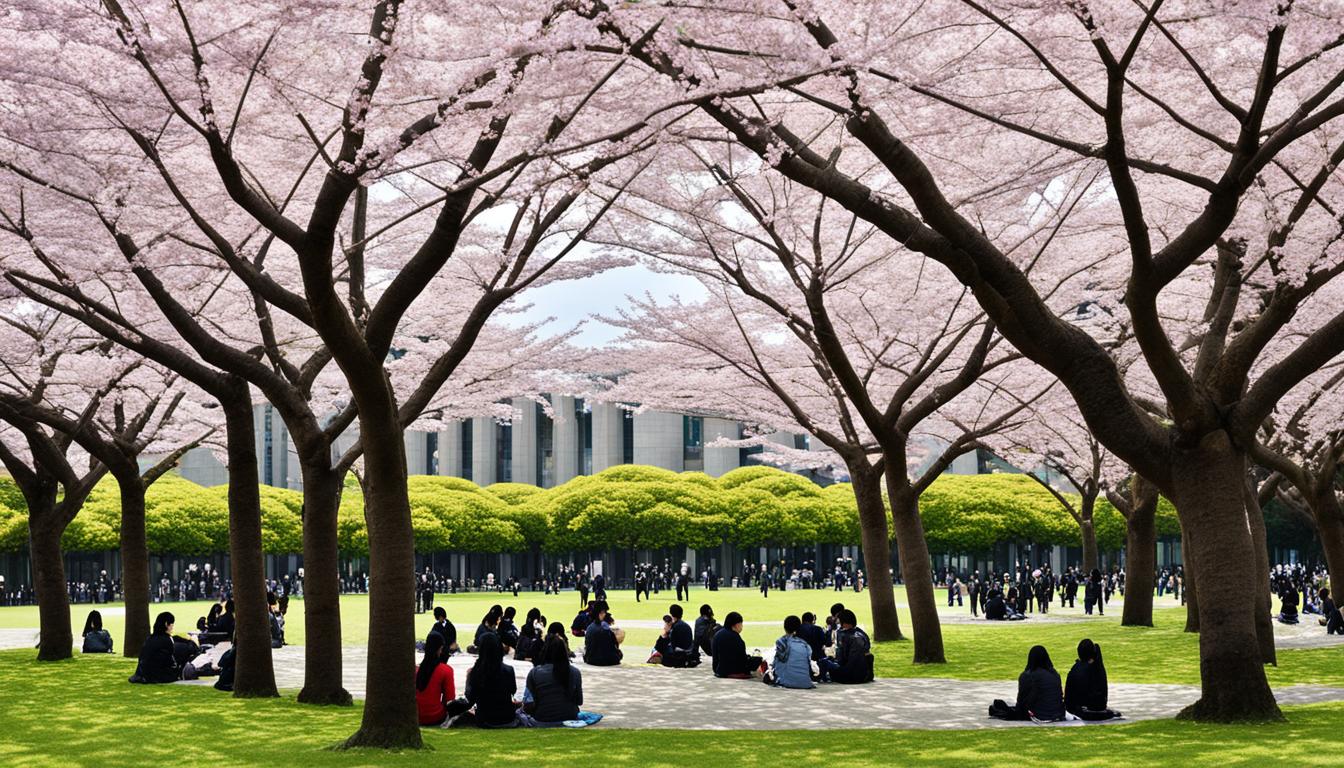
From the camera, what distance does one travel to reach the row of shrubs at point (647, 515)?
6269 centimetres

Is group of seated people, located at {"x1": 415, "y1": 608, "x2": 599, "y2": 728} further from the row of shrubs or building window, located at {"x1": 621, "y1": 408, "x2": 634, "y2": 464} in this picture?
building window, located at {"x1": 621, "y1": 408, "x2": 634, "y2": 464}

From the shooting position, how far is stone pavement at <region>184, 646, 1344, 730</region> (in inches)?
564

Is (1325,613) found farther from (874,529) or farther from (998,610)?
(874,529)

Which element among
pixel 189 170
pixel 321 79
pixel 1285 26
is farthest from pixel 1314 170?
pixel 189 170

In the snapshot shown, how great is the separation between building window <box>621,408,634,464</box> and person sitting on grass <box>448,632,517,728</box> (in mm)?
73460

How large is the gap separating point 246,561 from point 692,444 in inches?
2815

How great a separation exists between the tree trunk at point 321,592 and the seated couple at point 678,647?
707cm

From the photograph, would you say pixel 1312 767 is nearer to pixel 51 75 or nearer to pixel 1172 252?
pixel 1172 252

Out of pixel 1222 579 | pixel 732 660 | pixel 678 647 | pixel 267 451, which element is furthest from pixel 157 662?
pixel 267 451

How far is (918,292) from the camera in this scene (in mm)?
22844

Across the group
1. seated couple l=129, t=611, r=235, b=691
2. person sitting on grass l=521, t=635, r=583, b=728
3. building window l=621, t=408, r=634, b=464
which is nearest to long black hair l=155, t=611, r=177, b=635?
seated couple l=129, t=611, r=235, b=691

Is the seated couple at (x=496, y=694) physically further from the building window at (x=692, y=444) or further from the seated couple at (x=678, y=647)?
the building window at (x=692, y=444)

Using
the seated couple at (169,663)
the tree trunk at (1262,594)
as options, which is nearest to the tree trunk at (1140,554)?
the tree trunk at (1262,594)

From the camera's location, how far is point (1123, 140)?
444 inches
